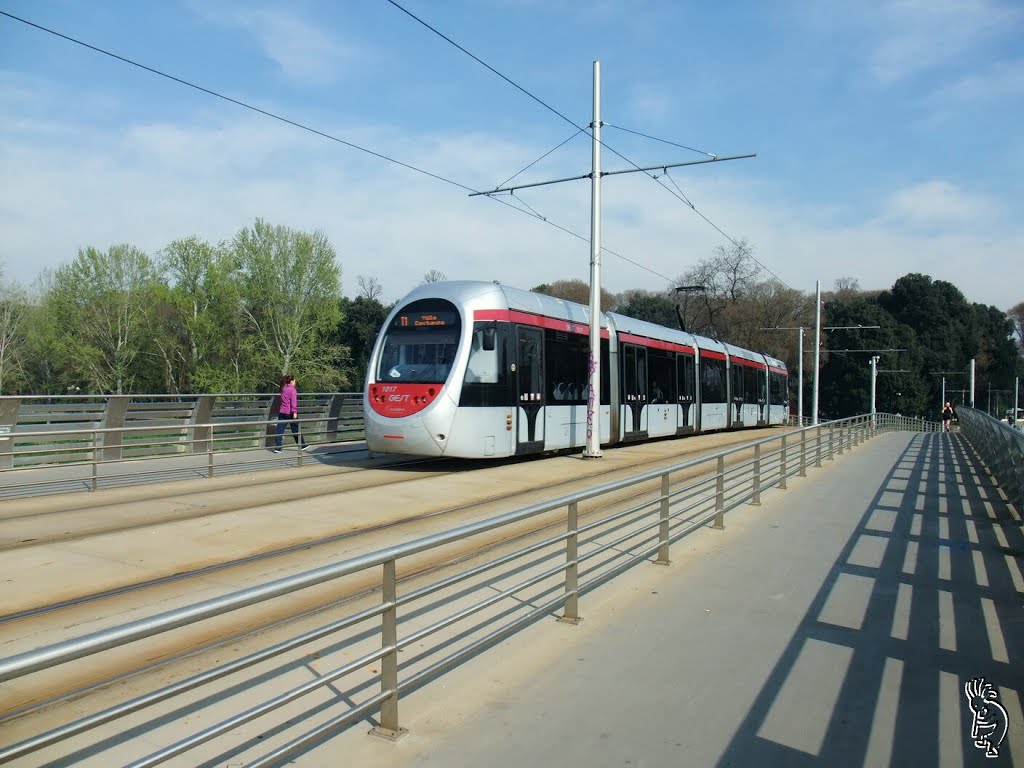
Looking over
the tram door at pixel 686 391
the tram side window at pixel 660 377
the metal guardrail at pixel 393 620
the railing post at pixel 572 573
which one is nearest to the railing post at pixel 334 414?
the tram side window at pixel 660 377

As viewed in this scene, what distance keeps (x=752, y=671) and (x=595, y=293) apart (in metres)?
12.6

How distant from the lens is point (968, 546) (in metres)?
8.59

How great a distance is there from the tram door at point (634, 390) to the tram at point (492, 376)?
0.05 metres

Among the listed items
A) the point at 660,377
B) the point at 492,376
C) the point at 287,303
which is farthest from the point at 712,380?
the point at 287,303

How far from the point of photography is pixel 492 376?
13711 mm

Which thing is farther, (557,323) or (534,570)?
(557,323)

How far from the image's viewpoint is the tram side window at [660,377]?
20516 mm

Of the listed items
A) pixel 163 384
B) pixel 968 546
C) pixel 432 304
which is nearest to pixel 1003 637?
pixel 968 546

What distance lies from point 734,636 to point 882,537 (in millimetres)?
4396

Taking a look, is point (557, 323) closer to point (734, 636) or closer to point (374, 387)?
point (374, 387)

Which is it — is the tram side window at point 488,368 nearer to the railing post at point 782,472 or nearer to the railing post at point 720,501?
the railing post at point 782,472

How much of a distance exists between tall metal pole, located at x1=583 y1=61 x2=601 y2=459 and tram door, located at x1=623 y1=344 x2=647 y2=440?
224 centimetres

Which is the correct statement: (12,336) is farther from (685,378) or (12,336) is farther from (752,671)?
(752,671)

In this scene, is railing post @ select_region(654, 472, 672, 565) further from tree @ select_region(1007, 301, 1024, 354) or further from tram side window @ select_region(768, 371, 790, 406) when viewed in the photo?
tree @ select_region(1007, 301, 1024, 354)
